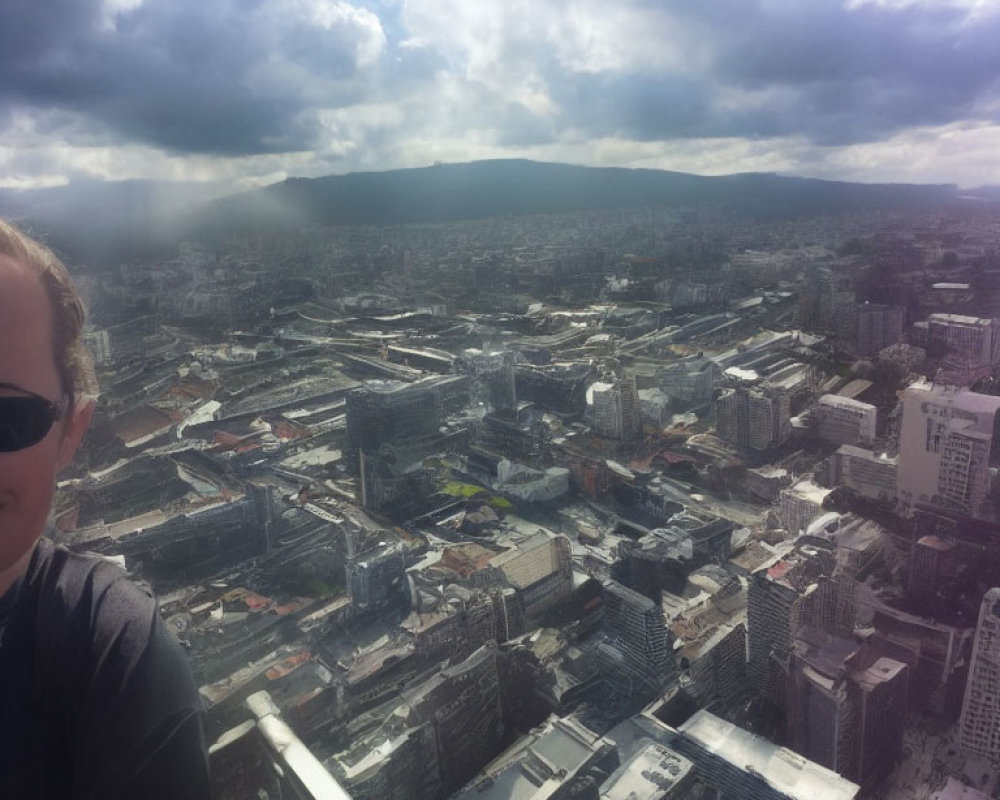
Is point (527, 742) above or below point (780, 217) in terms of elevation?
below

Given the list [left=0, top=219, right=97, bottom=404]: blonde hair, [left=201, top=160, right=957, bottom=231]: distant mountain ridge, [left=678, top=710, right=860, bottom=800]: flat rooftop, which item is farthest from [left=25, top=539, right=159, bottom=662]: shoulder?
[left=201, top=160, right=957, bottom=231]: distant mountain ridge

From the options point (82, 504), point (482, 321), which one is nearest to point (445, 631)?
point (82, 504)

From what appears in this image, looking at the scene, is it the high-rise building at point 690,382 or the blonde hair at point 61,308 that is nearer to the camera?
the blonde hair at point 61,308

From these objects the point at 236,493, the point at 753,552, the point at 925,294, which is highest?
the point at 925,294

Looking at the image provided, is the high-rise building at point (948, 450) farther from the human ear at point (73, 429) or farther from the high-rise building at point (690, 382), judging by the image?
the human ear at point (73, 429)

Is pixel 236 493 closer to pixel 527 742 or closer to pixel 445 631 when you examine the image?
pixel 445 631

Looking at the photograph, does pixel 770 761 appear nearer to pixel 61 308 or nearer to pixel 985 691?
pixel 985 691

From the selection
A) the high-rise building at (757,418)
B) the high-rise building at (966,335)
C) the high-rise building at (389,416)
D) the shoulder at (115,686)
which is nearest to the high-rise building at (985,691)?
the high-rise building at (757,418)
